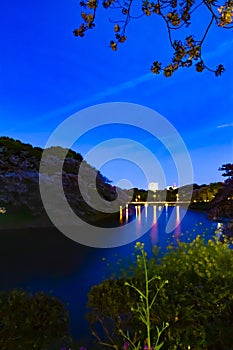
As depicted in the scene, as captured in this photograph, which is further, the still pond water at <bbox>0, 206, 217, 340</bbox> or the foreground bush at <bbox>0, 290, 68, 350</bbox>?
the still pond water at <bbox>0, 206, 217, 340</bbox>

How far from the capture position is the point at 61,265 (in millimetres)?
10359

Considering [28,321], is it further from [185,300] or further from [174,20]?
[174,20]

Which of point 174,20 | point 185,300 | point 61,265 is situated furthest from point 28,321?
point 61,265

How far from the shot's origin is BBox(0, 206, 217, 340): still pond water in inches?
270

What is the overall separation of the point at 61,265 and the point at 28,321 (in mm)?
7453

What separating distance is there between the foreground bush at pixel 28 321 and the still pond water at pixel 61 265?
4.95 ft

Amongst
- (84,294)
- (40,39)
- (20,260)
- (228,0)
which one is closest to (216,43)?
(228,0)

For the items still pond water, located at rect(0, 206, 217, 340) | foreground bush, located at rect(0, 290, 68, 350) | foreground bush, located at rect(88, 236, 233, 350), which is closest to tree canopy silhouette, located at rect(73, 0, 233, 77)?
foreground bush, located at rect(88, 236, 233, 350)

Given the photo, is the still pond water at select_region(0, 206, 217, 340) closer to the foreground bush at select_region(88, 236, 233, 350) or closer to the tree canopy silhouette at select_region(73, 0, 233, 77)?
the foreground bush at select_region(88, 236, 233, 350)

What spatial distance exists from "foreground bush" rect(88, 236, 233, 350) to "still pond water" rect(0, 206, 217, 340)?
1426mm

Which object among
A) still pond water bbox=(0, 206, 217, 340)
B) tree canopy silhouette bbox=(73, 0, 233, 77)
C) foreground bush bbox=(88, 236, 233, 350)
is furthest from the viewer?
still pond water bbox=(0, 206, 217, 340)

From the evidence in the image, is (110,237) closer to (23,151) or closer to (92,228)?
(92,228)

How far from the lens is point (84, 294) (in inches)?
290

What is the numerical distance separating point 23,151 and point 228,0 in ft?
69.5
